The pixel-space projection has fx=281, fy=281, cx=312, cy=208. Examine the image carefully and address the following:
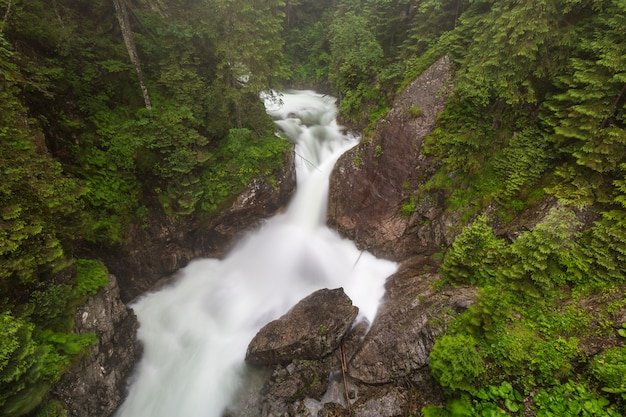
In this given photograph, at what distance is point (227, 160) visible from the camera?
13367mm

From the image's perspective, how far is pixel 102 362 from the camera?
29.3ft

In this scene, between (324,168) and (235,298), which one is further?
(324,168)

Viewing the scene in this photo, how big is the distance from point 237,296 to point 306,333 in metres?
4.39


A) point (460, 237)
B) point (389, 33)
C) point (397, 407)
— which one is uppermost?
point (389, 33)

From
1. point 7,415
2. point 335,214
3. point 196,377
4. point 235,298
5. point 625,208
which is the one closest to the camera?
point 7,415

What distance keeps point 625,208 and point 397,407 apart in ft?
26.4

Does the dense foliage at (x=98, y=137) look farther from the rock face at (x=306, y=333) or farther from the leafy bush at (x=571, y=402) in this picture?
the leafy bush at (x=571, y=402)

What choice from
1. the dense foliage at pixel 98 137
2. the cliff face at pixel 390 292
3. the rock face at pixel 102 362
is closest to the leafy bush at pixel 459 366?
the cliff face at pixel 390 292

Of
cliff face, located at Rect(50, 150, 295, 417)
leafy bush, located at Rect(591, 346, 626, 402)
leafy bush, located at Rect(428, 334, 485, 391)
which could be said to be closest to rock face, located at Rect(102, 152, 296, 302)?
cliff face, located at Rect(50, 150, 295, 417)

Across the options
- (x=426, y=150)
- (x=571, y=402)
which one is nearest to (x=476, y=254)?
(x=571, y=402)

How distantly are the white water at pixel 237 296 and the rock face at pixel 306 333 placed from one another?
1.14m

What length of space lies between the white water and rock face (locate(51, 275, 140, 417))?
25.1 inches

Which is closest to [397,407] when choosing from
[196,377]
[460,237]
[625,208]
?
[460,237]

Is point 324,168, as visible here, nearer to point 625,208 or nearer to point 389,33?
point 389,33
